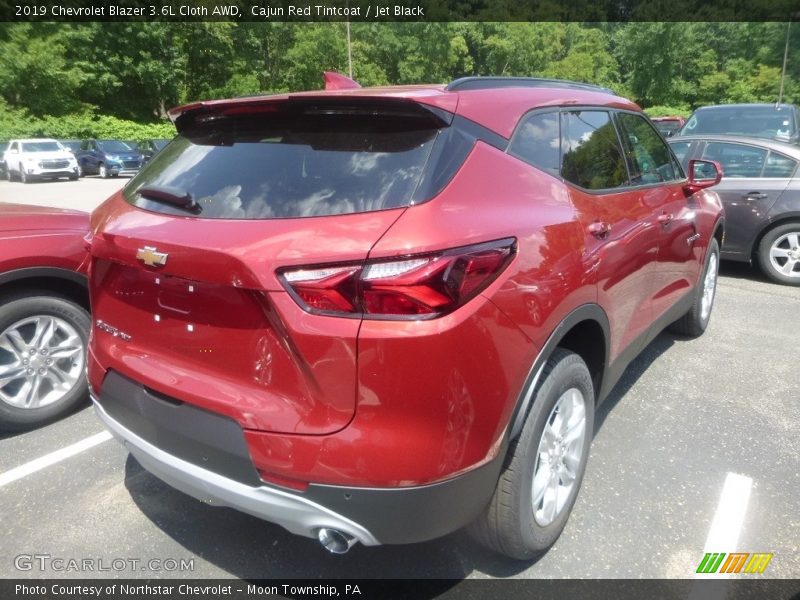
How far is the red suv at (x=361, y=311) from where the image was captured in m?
1.72

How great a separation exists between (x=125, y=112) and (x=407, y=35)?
1993 centimetres

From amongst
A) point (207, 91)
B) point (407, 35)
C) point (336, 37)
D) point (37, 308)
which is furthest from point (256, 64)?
point (37, 308)

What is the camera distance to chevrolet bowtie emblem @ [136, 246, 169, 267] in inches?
76.0

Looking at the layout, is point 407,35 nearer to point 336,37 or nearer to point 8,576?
point 336,37

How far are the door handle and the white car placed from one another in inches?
998

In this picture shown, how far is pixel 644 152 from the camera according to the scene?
3.52 metres

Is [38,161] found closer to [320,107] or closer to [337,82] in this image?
[337,82]

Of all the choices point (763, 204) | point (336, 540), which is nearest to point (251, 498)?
point (336, 540)

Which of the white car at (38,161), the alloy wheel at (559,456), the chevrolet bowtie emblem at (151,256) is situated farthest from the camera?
the white car at (38,161)

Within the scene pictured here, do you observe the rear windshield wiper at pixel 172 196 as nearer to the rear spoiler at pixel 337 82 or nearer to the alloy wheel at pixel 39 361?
the rear spoiler at pixel 337 82

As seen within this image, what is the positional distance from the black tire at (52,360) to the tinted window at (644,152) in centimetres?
307

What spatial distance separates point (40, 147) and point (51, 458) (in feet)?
80.4

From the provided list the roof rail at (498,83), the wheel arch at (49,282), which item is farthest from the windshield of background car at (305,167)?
the wheel arch at (49,282)

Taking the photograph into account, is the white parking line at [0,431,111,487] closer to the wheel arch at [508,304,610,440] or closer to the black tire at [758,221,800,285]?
the wheel arch at [508,304,610,440]
